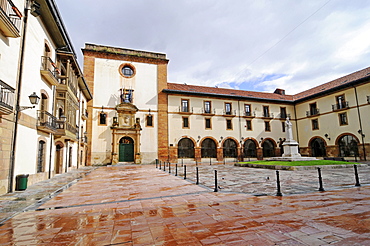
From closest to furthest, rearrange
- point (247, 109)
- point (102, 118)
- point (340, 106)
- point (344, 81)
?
point (102, 118) → point (340, 106) → point (344, 81) → point (247, 109)

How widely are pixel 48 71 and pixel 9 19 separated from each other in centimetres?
370

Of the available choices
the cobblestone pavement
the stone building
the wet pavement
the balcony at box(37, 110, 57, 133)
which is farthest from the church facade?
the wet pavement

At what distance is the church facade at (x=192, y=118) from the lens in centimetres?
2361

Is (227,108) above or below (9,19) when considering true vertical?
above

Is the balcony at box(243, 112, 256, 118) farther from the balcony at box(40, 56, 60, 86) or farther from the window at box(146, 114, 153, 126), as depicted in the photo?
the balcony at box(40, 56, 60, 86)

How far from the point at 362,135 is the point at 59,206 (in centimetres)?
2818

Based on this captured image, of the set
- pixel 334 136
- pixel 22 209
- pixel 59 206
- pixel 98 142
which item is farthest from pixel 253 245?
pixel 334 136

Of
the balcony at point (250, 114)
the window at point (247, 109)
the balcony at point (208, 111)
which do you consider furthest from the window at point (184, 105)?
the window at point (247, 109)

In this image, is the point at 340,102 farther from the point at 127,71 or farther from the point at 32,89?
the point at 32,89

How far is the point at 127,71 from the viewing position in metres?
26.1

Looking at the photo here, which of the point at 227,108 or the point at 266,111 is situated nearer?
the point at 227,108

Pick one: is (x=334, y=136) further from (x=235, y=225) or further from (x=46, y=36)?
(x=46, y=36)

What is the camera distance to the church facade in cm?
2361

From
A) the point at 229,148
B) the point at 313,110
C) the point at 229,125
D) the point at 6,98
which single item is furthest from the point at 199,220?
the point at 313,110
